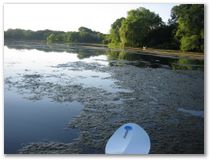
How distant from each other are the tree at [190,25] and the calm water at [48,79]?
0.23m

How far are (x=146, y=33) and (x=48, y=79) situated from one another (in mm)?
1425

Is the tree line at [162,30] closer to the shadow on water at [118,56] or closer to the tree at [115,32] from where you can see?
the tree at [115,32]

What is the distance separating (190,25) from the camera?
11.6ft

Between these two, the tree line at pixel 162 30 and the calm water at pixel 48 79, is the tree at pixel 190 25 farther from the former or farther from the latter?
the calm water at pixel 48 79

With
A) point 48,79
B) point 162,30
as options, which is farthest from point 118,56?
point 48,79

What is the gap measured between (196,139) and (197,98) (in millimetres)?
478

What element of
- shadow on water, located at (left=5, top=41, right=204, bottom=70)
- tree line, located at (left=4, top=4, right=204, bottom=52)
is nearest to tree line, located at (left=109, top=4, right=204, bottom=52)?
tree line, located at (left=4, top=4, right=204, bottom=52)

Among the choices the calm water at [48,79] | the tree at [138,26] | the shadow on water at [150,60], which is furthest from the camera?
the shadow on water at [150,60]

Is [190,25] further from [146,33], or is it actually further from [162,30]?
[146,33]

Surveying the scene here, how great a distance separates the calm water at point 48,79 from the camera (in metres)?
3.20

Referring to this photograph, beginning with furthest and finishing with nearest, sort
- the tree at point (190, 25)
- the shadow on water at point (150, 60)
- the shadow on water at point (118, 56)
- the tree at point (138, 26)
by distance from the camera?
the shadow on water at point (150, 60) → the shadow on water at point (118, 56) → the tree at point (138, 26) → the tree at point (190, 25)

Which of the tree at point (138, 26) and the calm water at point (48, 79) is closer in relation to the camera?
the calm water at point (48, 79)

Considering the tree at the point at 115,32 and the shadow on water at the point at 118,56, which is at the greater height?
the tree at the point at 115,32

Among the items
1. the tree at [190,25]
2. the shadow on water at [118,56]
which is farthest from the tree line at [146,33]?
the shadow on water at [118,56]
